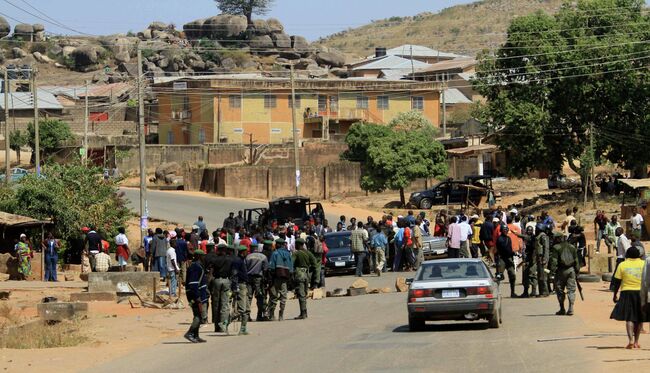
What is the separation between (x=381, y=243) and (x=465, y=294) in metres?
15.5

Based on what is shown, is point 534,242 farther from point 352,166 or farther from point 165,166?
point 165,166

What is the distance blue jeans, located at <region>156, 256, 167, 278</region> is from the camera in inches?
1283

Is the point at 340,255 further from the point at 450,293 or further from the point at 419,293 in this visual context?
the point at 450,293

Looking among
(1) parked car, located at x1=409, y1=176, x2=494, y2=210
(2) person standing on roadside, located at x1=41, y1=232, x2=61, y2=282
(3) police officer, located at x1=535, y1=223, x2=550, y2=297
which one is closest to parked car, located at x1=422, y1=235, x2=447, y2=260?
(3) police officer, located at x1=535, y1=223, x2=550, y2=297

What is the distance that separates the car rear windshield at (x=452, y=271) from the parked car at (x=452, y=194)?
131 ft

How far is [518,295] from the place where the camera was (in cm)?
2861

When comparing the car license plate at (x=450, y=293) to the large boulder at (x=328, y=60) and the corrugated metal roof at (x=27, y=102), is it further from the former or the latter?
the large boulder at (x=328, y=60)

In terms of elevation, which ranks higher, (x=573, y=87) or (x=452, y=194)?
(x=573, y=87)

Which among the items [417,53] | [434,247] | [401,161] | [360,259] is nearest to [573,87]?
[401,161]

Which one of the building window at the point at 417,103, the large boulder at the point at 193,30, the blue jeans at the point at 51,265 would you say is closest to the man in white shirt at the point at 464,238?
the blue jeans at the point at 51,265

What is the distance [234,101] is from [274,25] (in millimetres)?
74724

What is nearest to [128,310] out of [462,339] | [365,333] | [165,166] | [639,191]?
[365,333]

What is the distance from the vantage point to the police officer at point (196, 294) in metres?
20.8

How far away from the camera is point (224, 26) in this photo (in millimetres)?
167250
